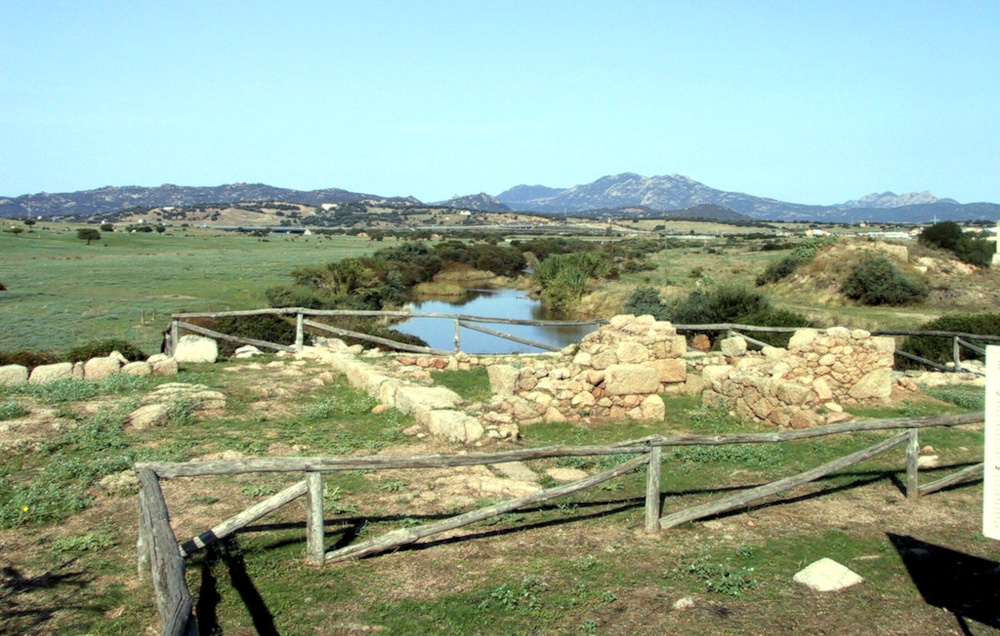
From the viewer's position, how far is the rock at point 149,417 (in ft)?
32.8

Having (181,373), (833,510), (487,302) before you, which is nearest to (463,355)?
(181,373)

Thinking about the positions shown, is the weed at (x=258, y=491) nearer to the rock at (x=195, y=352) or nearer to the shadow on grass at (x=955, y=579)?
the shadow on grass at (x=955, y=579)

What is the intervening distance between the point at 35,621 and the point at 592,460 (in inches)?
232

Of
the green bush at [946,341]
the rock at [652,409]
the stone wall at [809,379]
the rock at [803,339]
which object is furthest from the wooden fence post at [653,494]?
the green bush at [946,341]

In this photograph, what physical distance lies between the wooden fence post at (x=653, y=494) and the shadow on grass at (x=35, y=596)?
4383mm

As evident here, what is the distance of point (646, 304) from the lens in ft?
116

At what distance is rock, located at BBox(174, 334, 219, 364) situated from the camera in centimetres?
1530

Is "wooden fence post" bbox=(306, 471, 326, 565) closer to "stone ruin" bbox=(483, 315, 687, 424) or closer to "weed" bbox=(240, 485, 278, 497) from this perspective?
"weed" bbox=(240, 485, 278, 497)

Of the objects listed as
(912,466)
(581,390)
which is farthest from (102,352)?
(912,466)

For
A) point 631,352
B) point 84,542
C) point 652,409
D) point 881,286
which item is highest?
point 631,352

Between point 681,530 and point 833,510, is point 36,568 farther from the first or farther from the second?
point 833,510

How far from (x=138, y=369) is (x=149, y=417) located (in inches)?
163

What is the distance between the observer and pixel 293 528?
6.75 meters

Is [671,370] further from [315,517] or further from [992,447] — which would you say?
[992,447]
